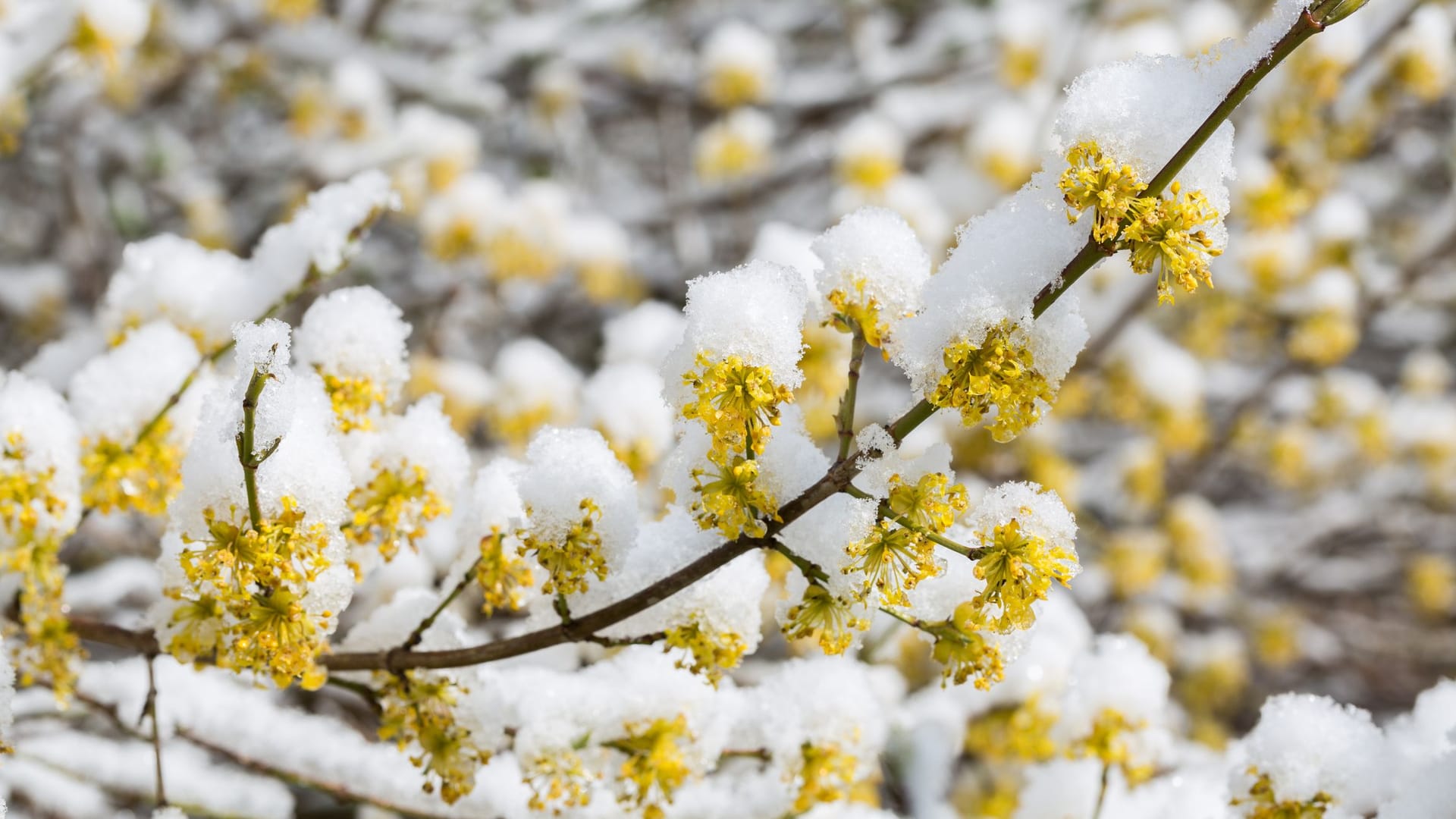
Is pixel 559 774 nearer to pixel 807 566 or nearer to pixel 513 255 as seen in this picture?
pixel 807 566

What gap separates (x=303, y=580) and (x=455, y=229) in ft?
8.18

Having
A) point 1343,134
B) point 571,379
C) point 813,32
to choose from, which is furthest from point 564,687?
point 813,32

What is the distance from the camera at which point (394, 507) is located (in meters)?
1.36

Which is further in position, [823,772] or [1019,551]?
[823,772]

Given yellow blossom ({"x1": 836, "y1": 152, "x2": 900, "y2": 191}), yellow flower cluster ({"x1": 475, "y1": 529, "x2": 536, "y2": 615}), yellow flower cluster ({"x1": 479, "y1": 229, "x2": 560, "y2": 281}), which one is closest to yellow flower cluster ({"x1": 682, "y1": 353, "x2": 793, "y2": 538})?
yellow flower cluster ({"x1": 475, "y1": 529, "x2": 536, "y2": 615})

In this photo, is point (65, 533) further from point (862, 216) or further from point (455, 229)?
point (455, 229)

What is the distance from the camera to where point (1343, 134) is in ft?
12.2

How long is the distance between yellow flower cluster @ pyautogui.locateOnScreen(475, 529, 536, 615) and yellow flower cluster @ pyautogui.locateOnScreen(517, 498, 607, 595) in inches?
4.5

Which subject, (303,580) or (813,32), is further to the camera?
(813,32)

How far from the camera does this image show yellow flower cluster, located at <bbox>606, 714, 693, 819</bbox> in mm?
1323

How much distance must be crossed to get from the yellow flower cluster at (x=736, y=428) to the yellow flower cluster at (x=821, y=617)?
0.38 feet

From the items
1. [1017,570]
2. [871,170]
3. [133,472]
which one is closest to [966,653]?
[1017,570]

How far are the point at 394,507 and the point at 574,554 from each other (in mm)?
349

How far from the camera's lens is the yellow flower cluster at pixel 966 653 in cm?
114
